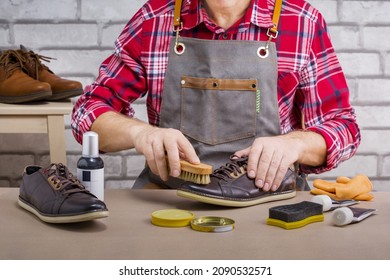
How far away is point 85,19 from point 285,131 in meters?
1.00

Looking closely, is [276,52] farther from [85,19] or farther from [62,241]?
[85,19]

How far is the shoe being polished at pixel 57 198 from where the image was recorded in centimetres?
101

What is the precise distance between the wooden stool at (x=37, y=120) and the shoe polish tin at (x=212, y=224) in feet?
3.35

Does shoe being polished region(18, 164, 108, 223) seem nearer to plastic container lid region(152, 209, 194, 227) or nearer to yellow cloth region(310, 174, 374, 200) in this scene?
plastic container lid region(152, 209, 194, 227)

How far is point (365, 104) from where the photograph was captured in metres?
2.42

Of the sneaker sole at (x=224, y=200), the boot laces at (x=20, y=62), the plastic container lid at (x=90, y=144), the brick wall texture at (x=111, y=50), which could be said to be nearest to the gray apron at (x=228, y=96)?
the sneaker sole at (x=224, y=200)

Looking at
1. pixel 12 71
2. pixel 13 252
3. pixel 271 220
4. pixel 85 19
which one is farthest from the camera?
pixel 85 19

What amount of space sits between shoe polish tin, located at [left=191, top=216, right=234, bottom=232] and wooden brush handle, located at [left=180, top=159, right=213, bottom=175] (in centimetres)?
10

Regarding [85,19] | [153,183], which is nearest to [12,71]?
[85,19]

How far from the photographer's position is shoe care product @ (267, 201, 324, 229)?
104cm

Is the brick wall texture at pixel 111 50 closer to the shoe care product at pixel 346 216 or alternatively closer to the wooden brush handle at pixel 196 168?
the wooden brush handle at pixel 196 168

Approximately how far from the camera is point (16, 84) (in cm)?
203

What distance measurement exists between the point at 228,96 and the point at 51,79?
0.79 meters

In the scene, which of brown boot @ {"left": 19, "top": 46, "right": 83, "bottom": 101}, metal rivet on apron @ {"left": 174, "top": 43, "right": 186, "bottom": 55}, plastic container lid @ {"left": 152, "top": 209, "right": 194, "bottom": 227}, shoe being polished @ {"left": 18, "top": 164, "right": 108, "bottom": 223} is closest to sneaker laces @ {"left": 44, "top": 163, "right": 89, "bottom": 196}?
shoe being polished @ {"left": 18, "top": 164, "right": 108, "bottom": 223}
